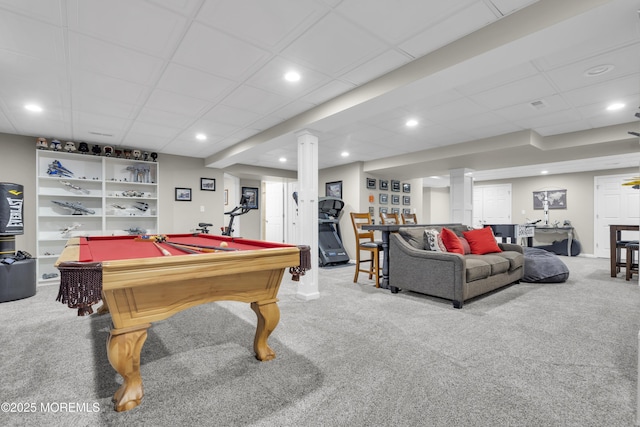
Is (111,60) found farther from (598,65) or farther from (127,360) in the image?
(598,65)

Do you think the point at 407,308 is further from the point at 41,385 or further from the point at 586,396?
the point at 41,385

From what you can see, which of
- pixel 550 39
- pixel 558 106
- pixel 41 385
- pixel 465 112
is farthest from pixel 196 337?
pixel 558 106

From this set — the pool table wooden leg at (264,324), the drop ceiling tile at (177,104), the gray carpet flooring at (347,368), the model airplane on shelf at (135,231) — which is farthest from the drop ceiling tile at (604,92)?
the model airplane on shelf at (135,231)

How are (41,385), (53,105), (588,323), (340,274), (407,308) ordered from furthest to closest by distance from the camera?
(340,274), (53,105), (407,308), (588,323), (41,385)

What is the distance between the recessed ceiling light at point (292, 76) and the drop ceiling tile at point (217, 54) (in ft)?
0.98

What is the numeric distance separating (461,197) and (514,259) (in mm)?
2864

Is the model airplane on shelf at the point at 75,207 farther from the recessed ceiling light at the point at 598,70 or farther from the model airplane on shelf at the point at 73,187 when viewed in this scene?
the recessed ceiling light at the point at 598,70

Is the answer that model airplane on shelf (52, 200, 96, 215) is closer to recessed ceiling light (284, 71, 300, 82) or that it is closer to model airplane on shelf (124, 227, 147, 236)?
model airplane on shelf (124, 227, 147, 236)

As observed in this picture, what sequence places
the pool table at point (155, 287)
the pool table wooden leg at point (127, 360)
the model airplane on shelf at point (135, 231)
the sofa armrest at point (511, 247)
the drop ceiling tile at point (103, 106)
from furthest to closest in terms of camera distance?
the model airplane on shelf at point (135, 231), the sofa armrest at point (511, 247), the drop ceiling tile at point (103, 106), the pool table wooden leg at point (127, 360), the pool table at point (155, 287)

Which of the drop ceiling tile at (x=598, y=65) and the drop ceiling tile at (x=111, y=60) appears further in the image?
the drop ceiling tile at (x=598, y=65)

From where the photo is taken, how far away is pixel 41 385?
1.82 m

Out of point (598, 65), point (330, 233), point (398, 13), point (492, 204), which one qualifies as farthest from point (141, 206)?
point (492, 204)

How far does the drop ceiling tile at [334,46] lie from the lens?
2182mm

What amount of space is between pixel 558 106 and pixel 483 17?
7.90 ft
